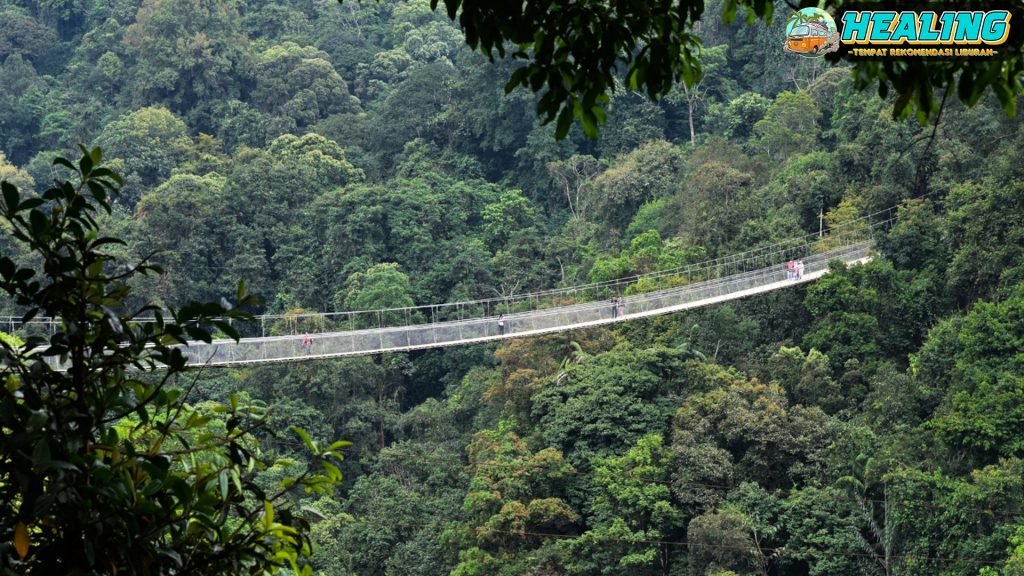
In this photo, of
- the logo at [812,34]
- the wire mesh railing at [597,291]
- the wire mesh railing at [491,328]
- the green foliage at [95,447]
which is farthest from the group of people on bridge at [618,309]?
the green foliage at [95,447]

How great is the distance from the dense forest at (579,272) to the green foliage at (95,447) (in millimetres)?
9086

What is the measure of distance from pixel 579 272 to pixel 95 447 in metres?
18.8

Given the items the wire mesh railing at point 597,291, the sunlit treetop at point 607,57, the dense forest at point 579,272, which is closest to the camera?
the sunlit treetop at point 607,57

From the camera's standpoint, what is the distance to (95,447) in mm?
2309

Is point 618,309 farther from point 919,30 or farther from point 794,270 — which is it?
point 919,30

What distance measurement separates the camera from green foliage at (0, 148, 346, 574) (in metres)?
2.14

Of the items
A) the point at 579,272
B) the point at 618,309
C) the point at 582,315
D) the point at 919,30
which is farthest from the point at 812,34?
the point at 579,272

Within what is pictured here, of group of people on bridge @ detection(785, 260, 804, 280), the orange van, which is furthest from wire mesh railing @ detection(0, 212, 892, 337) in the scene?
the orange van

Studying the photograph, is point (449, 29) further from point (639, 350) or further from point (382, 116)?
point (639, 350)

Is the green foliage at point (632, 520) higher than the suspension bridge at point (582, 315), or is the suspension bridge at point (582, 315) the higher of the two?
the suspension bridge at point (582, 315)

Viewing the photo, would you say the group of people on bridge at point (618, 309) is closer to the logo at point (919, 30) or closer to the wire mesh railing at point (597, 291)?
the wire mesh railing at point (597, 291)

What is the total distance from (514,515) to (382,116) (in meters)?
12.9

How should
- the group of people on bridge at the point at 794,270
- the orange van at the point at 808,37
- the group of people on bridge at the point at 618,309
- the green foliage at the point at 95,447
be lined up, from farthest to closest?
the group of people on bridge at the point at 794,270 < the group of people on bridge at the point at 618,309 < the orange van at the point at 808,37 < the green foliage at the point at 95,447

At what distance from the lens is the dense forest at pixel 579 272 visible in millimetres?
13938
